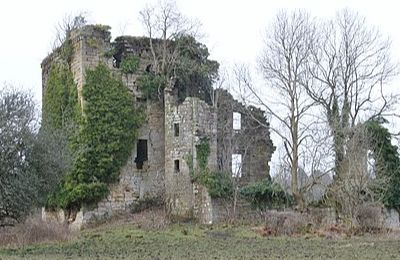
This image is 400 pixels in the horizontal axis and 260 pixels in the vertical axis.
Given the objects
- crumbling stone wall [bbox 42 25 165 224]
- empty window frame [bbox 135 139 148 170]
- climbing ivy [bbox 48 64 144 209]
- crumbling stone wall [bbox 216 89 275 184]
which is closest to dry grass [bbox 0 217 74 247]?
climbing ivy [bbox 48 64 144 209]

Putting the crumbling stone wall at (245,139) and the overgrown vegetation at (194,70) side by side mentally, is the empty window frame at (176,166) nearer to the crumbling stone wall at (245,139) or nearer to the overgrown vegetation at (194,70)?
the crumbling stone wall at (245,139)

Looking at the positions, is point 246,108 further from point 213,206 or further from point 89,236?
point 89,236

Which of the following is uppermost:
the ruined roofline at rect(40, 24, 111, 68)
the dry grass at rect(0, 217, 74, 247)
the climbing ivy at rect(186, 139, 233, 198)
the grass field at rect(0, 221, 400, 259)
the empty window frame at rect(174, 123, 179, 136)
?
the ruined roofline at rect(40, 24, 111, 68)

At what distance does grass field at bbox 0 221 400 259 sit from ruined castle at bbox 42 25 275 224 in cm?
452

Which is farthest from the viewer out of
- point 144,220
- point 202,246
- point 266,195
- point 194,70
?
point 194,70

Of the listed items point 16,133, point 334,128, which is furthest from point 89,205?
point 16,133

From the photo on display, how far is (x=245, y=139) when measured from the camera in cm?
5012

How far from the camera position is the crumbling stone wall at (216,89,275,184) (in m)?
49.1

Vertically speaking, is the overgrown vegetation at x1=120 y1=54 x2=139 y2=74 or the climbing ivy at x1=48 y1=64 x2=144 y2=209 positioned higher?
the overgrown vegetation at x1=120 y1=54 x2=139 y2=74

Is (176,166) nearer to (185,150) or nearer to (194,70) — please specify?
(185,150)

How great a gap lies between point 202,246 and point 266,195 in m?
14.6

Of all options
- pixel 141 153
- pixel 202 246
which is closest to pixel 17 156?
pixel 202 246

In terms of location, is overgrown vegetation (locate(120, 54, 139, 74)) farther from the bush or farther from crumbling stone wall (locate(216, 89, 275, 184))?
the bush

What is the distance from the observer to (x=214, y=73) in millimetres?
49688
